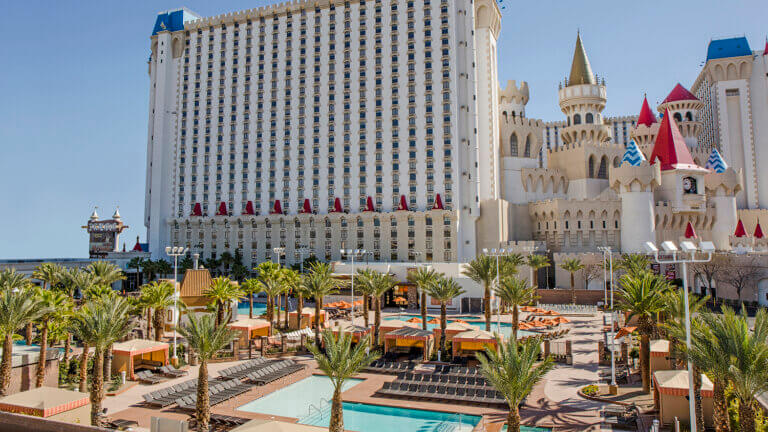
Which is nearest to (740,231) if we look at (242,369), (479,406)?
(479,406)

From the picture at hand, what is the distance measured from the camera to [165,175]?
8694cm

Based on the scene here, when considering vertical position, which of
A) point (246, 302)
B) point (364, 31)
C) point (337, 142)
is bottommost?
point (246, 302)

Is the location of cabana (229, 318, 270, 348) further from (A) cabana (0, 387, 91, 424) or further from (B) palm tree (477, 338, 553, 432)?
(B) palm tree (477, 338, 553, 432)

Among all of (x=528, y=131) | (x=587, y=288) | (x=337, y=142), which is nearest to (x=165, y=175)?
(x=337, y=142)

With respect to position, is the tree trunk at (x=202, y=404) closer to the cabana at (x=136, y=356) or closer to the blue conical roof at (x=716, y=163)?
the cabana at (x=136, y=356)

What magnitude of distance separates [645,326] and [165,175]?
7910 centimetres

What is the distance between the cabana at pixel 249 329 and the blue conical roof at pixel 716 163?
62.9 m

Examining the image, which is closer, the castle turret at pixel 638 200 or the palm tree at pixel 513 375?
the palm tree at pixel 513 375

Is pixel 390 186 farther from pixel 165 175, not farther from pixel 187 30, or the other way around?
pixel 187 30

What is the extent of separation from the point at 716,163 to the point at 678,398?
63053 millimetres

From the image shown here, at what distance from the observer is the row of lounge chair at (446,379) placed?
26547 millimetres

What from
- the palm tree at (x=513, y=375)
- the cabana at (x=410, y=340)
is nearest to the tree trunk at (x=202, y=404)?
the palm tree at (x=513, y=375)

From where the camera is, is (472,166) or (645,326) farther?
(472,166)

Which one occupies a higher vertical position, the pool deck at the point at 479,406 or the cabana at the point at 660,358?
the cabana at the point at 660,358
